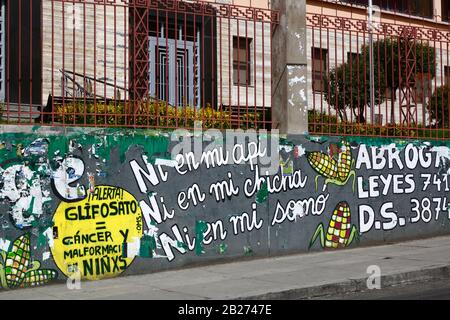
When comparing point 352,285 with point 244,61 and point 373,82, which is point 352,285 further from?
point 244,61

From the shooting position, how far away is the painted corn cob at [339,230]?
11109 millimetres

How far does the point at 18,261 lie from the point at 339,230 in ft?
17.8

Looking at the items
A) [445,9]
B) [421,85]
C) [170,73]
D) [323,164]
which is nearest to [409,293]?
[323,164]

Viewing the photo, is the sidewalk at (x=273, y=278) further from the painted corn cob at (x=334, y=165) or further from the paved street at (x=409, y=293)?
the painted corn cob at (x=334, y=165)

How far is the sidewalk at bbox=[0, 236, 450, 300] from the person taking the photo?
797 centimetres

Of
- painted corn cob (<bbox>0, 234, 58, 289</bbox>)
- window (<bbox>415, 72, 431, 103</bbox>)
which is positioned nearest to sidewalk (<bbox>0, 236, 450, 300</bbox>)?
painted corn cob (<bbox>0, 234, 58, 289</bbox>)

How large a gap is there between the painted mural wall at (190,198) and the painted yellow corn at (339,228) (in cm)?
2

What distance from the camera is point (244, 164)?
10.4 metres

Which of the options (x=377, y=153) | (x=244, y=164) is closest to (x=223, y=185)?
(x=244, y=164)

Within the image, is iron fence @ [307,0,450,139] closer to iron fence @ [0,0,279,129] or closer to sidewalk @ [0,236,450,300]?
iron fence @ [0,0,279,129]

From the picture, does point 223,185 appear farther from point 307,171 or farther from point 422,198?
point 422,198

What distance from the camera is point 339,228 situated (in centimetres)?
1129

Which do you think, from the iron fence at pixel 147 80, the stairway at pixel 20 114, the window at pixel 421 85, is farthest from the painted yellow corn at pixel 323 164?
the stairway at pixel 20 114
